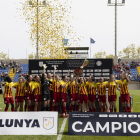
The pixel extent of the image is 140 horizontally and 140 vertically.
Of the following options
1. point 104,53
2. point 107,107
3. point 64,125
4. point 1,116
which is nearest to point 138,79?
point 107,107

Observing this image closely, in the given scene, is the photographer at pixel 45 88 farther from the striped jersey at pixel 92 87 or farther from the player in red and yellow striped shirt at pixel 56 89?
the striped jersey at pixel 92 87

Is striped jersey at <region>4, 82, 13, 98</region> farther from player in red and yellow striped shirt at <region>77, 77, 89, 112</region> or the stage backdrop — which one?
player in red and yellow striped shirt at <region>77, 77, 89, 112</region>

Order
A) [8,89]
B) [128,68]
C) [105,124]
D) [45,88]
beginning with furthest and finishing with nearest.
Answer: [128,68] < [8,89] < [45,88] < [105,124]

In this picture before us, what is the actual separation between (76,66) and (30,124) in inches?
174

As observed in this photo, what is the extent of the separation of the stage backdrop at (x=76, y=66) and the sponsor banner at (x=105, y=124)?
4.13 meters

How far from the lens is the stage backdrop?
10062mm

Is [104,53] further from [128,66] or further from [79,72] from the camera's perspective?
[79,72]

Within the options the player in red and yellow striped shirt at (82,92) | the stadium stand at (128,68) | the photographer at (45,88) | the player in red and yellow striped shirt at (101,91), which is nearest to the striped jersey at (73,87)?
the player in red and yellow striped shirt at (82,92)

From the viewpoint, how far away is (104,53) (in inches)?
3666

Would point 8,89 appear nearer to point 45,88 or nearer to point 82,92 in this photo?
point 45,88

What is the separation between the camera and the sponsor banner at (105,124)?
19.6 ft

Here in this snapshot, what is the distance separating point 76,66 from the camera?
10031 millimetres

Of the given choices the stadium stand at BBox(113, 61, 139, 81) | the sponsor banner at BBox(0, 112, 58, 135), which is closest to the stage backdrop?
the sponsor banner at BBox(0, 112, 58, 135)

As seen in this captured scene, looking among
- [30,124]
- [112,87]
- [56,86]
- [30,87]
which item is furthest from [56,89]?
[30,124]
